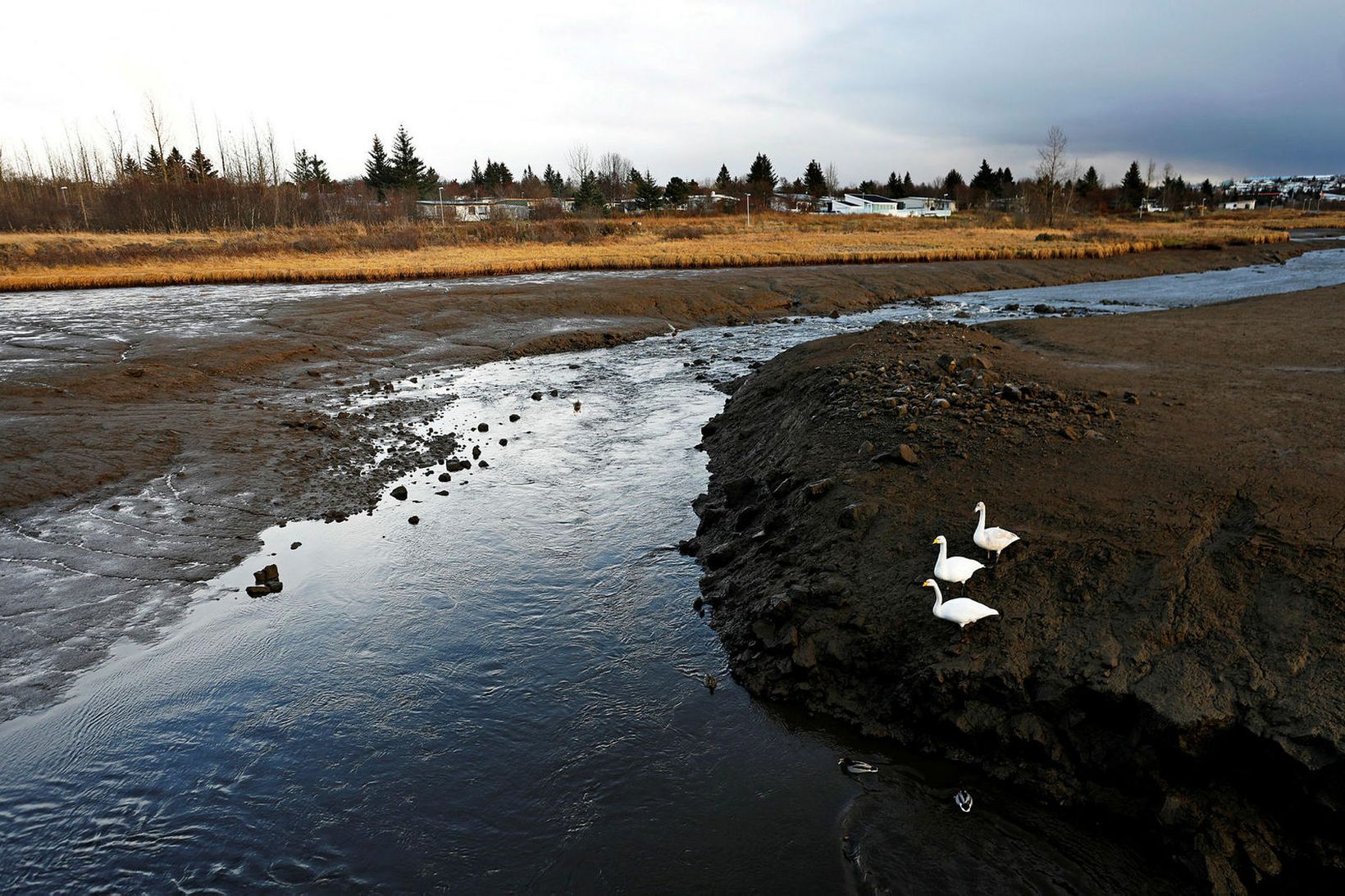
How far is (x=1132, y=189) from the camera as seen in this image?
11544 centimetres

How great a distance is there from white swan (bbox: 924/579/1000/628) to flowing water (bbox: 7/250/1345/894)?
117cm

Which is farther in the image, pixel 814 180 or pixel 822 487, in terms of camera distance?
pixel 814 180

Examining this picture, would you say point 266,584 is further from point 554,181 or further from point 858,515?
point 554,181

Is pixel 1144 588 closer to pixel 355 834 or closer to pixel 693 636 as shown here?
pixel 693 636

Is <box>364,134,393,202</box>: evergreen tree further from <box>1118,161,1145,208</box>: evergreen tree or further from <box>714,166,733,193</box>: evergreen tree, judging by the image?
<box>1118,161,1145,208</box>: evergreen tree

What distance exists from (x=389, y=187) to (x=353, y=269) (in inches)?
2163

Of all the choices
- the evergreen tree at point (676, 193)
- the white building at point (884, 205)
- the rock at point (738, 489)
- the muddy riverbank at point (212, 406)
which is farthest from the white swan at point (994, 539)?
the white building at point (884, 205)

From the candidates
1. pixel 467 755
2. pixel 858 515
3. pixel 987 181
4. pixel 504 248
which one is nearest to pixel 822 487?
pixel 858 515

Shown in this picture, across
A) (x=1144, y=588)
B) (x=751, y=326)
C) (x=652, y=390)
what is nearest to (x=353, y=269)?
(x=751, y=326)

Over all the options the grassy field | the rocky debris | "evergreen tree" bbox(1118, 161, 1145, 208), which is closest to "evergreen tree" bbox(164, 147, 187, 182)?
the grassy field

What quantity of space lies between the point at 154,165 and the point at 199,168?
14.2ft

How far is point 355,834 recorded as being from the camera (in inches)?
230

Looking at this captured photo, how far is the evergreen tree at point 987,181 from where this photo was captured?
12169 cm

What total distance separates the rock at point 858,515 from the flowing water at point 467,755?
1.97m
